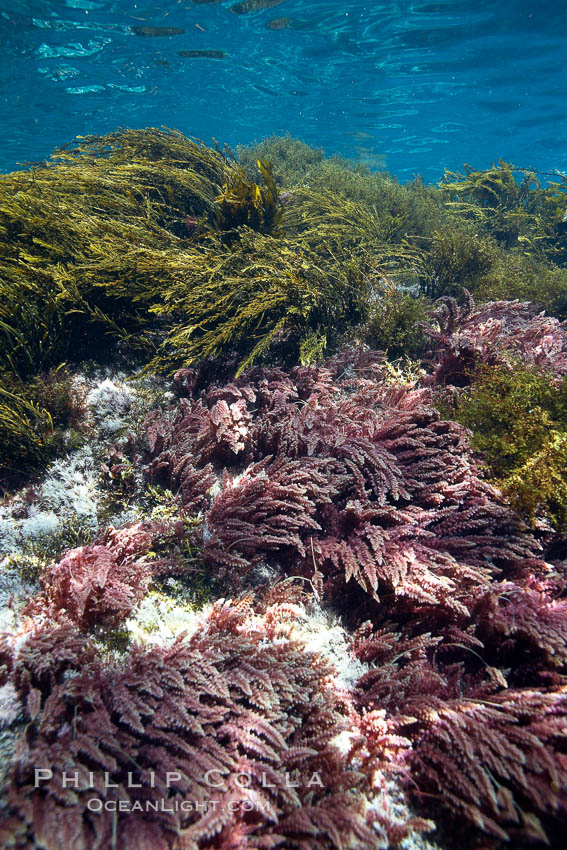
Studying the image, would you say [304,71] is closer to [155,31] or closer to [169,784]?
[155,31]

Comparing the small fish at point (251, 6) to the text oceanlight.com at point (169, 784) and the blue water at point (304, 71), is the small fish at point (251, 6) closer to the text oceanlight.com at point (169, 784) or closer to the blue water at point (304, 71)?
the blue water at point (304, 71)

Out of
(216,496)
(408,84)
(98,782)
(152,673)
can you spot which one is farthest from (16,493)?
(408,84)

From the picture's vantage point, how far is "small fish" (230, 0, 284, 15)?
17.9m

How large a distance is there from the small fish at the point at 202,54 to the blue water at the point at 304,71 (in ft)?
1.35

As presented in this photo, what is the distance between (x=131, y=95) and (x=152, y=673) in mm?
42532

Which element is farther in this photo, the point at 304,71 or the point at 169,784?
the point at 304,71

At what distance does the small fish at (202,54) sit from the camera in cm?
2317

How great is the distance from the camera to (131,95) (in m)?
30.2

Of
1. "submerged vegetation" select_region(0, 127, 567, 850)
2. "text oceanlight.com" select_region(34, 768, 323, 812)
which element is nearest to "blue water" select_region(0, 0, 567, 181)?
"submerged vegetation" select_region(0, 127, 567, 850)

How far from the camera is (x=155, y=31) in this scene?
20.2 m

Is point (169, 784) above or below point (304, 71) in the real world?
below

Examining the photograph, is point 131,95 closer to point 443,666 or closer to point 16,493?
point 16,493

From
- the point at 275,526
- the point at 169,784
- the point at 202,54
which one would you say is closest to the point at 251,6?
the point at 202,54

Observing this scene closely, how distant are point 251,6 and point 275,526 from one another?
27373 mm
